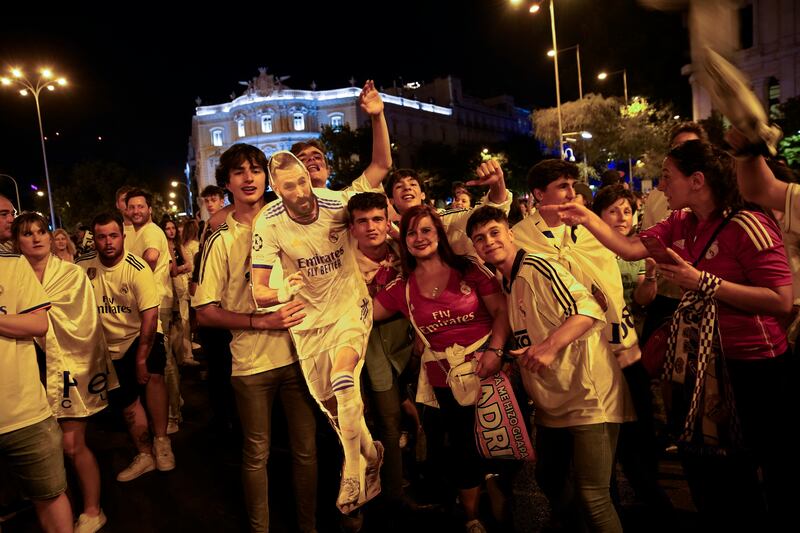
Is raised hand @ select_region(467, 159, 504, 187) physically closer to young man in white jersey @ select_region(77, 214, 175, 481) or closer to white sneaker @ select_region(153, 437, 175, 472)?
young man in white jersey @ select_region(77, 214, 175, 481)

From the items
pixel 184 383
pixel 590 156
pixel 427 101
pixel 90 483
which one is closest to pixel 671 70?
pixel 590 156

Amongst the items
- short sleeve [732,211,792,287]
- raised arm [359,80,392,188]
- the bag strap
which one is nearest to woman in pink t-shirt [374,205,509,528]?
raised arm [359,80,392,188]

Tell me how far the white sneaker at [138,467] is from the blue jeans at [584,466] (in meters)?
3.77

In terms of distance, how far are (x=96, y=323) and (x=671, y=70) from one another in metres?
40.7

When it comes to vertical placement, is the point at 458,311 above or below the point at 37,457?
above

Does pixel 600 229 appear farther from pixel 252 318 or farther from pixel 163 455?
pixel 163 455

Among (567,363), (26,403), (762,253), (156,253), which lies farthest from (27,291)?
(762,253)

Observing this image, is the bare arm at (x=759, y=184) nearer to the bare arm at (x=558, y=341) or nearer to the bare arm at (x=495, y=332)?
the bare arm at (x=558, y=341)

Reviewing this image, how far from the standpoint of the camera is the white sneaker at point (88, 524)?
13.1 feet

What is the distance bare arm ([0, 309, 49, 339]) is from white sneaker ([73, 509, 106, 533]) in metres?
1.73

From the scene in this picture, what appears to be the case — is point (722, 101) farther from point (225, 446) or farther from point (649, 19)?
point (649, 19)

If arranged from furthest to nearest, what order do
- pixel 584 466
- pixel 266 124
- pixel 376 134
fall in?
pixel 266 124
pixel 376 134
pixel 584 466

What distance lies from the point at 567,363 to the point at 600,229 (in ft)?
2.49

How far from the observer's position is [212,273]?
3.53m
